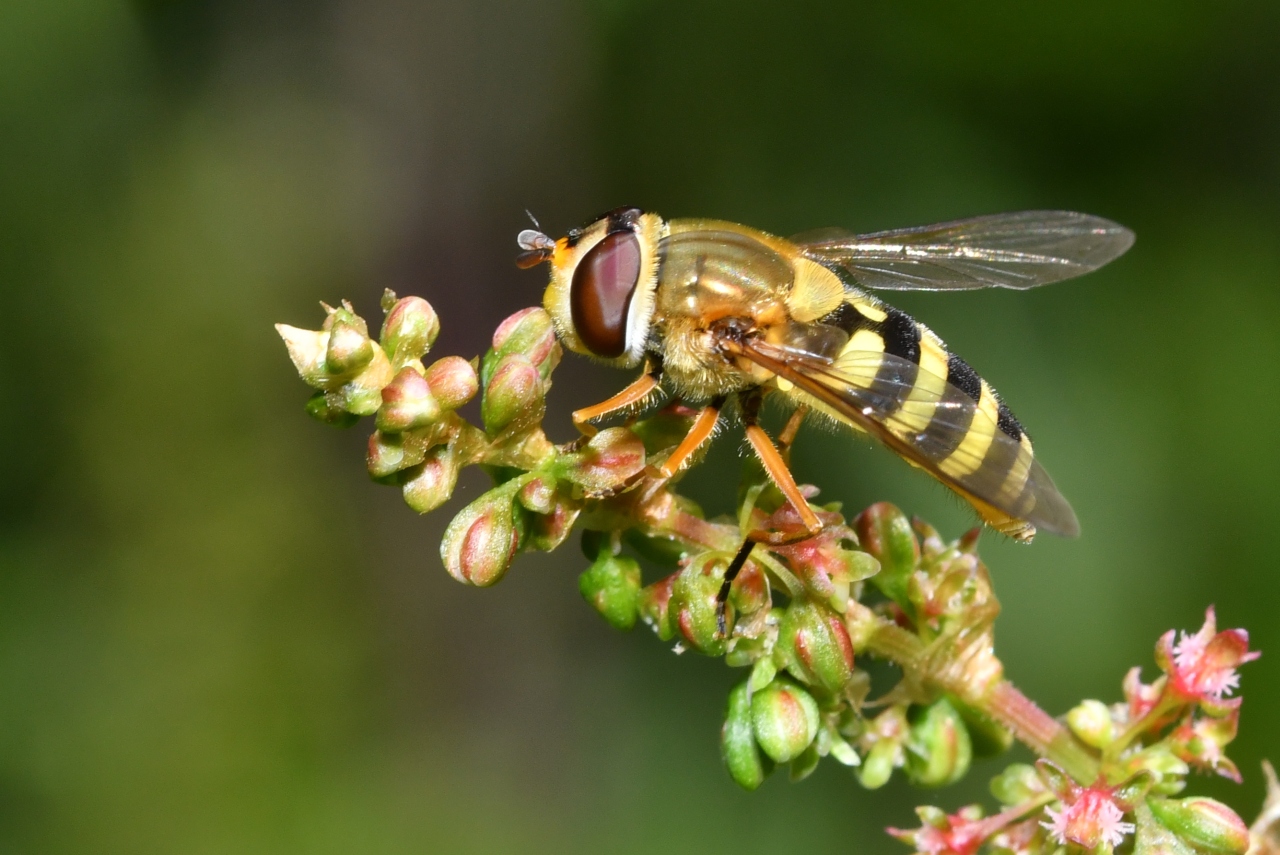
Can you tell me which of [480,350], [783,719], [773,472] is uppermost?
[773,472]

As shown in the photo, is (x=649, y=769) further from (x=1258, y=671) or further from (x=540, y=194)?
(x=540, y=194)

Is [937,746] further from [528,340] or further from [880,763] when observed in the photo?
[528,340]

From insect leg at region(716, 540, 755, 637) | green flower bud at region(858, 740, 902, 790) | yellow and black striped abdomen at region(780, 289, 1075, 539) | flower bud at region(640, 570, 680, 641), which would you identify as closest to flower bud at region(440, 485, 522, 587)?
flower bud at region(640, 570, 680, 641)

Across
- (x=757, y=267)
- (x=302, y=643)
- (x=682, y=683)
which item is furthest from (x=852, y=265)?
(x=302, y=643)

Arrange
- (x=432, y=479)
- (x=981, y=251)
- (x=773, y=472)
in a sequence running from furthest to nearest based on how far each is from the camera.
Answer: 1. (x=981, y=251)
2. (x=773, y=472)
3. (x=432, y=479)

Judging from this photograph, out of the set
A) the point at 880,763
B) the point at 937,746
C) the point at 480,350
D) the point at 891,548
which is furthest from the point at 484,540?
the point at 480,350

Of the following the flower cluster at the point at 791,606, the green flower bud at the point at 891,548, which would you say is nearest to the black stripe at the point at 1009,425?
the flower cluster at the point at 791,606
